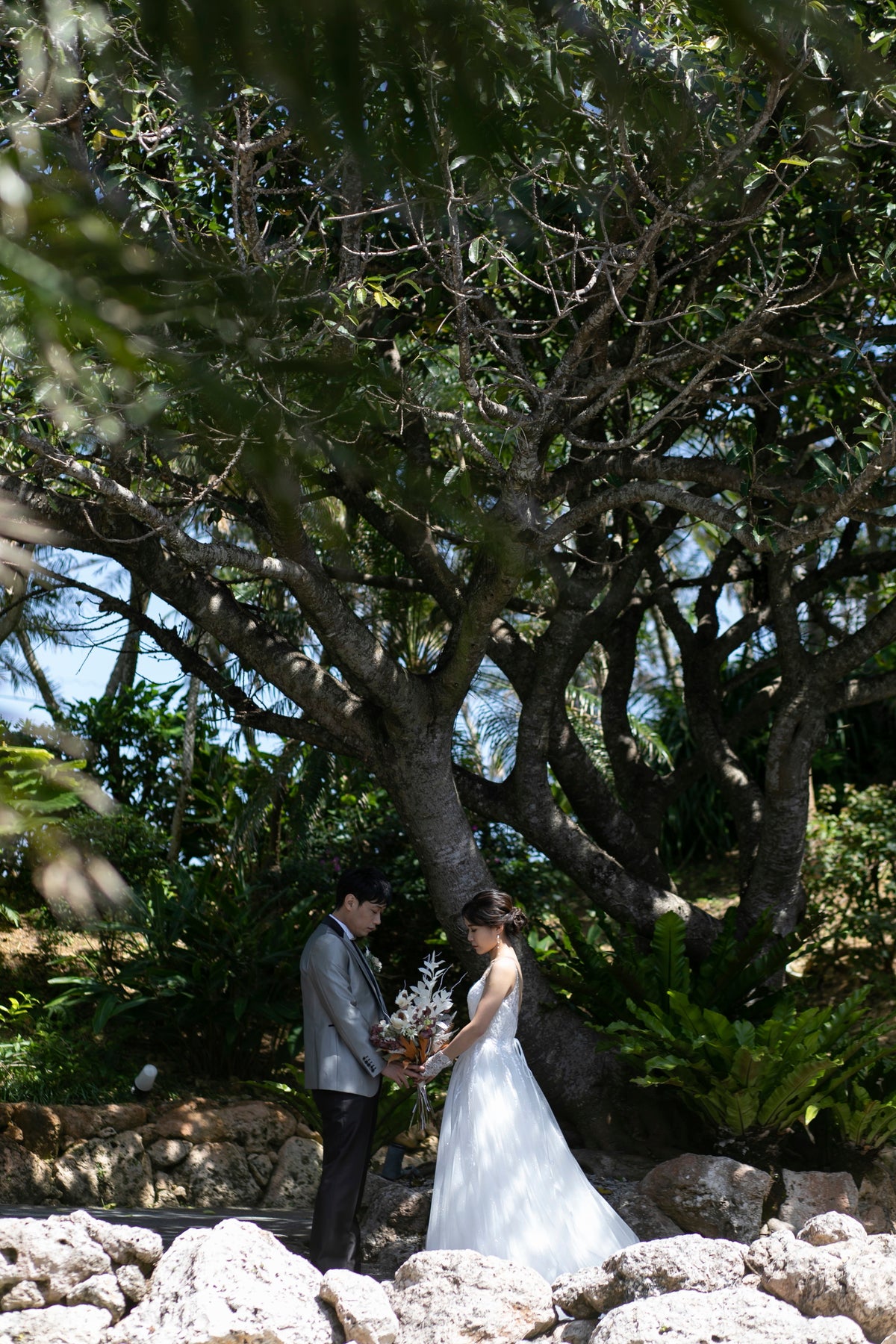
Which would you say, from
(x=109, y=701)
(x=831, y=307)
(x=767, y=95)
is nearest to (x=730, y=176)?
(x=767, y=95)

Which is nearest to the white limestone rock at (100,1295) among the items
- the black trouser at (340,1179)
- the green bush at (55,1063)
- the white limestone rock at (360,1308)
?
the white limestone rock at (360,1308)

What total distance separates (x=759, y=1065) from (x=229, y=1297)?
288 centimetres

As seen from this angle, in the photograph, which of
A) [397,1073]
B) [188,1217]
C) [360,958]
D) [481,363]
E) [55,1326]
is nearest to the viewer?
[55,1326]

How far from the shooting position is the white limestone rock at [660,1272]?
369cm

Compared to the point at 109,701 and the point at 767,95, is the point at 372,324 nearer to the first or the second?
the point at 767,95

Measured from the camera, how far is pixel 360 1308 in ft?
11.8

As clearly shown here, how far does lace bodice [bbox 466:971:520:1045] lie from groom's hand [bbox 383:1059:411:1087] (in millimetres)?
342

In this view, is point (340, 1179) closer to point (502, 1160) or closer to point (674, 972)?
point (502, 1160)

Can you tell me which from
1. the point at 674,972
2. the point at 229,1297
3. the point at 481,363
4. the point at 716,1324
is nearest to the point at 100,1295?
the point at 229,1297

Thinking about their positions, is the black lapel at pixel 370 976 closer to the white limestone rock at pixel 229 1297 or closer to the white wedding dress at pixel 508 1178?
the white wedding dress at pixel 508 1178

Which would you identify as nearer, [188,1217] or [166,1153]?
[188,1217]

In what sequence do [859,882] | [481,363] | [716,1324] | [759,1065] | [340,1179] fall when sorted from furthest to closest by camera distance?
1. [859,882]
2. [481,363]
3. [759,1065]
4. [340,1179]
5. [716,1324]

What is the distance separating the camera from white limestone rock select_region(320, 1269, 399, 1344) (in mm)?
3584

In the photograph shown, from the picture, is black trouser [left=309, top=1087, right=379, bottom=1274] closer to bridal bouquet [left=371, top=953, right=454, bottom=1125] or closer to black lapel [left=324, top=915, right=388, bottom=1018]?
bridal bouquet [left=371, top=953, right=454, bottom=1125]
